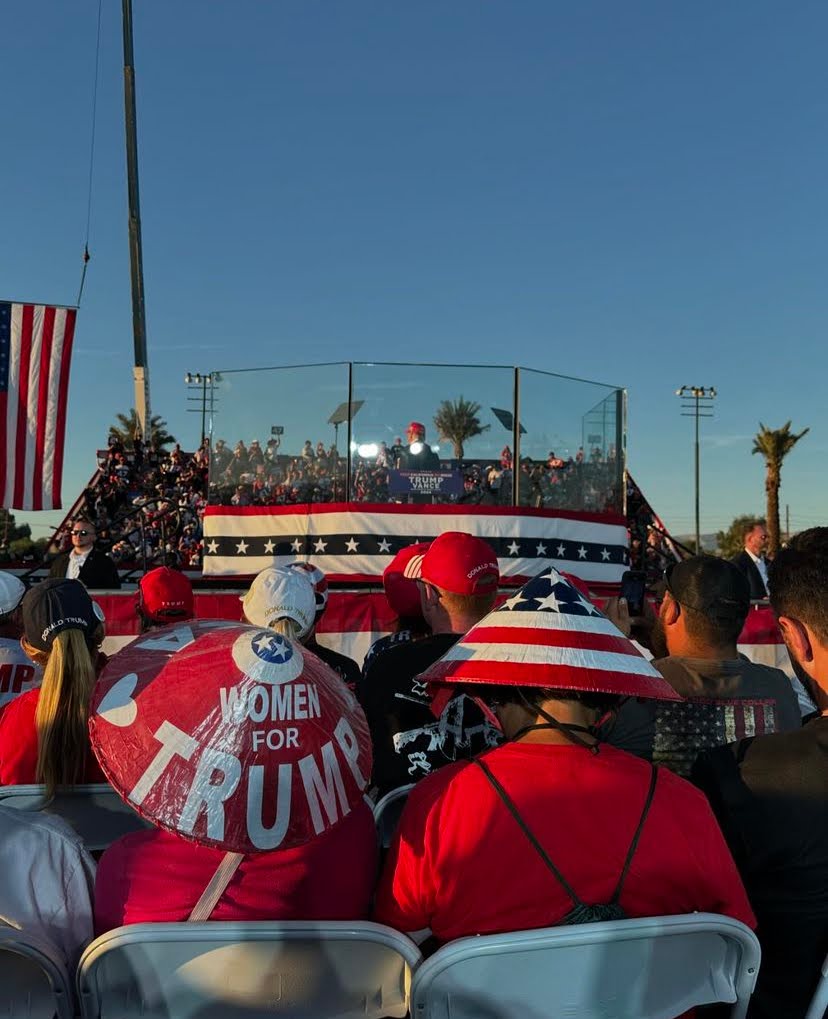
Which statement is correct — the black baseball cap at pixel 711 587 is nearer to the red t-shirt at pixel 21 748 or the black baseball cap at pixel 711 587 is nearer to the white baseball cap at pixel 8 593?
the red t-shirt at pixel 21 748

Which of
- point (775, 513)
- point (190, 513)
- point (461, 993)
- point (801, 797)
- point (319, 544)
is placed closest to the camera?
point (461, 993)

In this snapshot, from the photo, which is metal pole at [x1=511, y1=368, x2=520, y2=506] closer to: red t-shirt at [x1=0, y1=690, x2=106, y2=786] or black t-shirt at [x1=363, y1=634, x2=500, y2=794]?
black t-shirt at [x1=363, y1=634, x2=500, y2=794]

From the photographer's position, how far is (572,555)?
1091cm

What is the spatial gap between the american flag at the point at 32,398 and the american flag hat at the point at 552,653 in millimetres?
10834

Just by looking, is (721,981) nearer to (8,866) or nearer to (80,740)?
(8,866)

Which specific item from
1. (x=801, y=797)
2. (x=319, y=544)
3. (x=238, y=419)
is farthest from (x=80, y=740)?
(x=238, y=419)

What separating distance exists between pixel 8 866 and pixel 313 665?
0.74 meters

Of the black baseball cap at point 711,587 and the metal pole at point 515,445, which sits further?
the metal pole at point 515,445

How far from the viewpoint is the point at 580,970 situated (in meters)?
1.55

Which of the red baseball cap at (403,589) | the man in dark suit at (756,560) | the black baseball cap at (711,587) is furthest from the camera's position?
the man in dark suit at (756,560)

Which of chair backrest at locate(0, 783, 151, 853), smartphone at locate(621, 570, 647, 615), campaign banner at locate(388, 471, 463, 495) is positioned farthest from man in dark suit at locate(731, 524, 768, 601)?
chair backrest at locate(0, 783, 151, 853)

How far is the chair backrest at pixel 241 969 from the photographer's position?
1.58 m

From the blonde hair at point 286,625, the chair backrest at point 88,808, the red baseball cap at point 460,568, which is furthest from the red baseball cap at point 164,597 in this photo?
the chair backrest at point 88,808

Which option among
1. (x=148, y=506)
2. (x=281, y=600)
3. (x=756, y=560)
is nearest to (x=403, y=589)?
(x=281, y=600)
